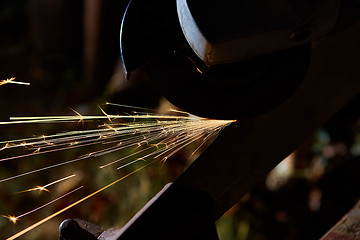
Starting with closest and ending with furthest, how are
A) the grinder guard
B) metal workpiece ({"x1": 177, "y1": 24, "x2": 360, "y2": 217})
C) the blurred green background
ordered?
the grinder guard < metal workpiece ({"x1": 177, "y1": 24, "x2": 360, "y2": 217}) < the blurred green background

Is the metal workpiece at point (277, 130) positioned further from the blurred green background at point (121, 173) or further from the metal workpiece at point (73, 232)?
the blurred green background at point (121, 173)

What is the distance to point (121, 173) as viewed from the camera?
3217 millimetres

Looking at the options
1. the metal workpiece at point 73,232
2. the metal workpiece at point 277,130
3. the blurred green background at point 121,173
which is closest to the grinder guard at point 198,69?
the metal workpiece at point 277,130

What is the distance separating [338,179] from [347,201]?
0.64ft

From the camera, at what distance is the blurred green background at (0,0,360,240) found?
254cm

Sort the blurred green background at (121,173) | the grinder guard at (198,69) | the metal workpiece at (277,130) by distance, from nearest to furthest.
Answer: the grinder guard at (198,69)
the metal workpiece at (277,130)
the blurred green background at (121,173)

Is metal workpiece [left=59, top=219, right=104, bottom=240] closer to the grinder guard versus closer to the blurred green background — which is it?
the grinder guard

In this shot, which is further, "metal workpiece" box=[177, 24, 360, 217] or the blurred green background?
the blurred green background

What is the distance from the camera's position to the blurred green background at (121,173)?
8.35ft

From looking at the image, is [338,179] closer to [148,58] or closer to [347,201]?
[347,201]

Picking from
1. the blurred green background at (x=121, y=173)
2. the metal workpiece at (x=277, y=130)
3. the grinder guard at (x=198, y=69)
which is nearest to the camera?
the grinder guard at (x=198, y=69)

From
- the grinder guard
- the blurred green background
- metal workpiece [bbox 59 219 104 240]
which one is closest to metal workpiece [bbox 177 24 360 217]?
the grinder guard

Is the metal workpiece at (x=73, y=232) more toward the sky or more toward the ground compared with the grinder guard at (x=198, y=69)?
more toward the ground

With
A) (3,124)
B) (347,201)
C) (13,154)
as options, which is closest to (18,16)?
(3,124)
